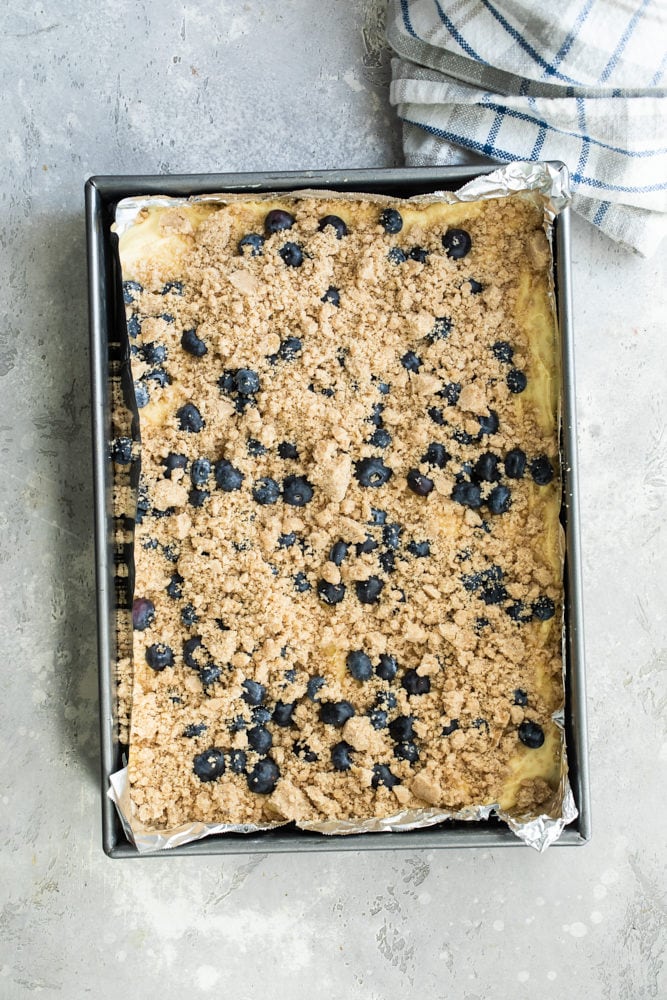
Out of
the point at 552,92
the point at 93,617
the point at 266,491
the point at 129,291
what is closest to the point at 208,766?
the point at 93,617

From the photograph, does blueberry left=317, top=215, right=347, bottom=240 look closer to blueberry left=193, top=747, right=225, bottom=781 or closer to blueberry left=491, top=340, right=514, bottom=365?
blueberry left=491, top=340, right=514, bottom=365

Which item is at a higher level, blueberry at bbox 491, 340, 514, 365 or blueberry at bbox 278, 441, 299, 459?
blueberry at bbox 491, 340, 514, 365

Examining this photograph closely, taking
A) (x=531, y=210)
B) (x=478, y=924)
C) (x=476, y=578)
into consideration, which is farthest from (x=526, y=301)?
(x=478, y=924)

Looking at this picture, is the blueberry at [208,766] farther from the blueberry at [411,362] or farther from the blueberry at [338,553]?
the blueberry at [411,362]

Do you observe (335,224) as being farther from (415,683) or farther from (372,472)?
(415,683)

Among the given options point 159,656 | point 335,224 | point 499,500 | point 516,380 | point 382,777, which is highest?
point 335,224

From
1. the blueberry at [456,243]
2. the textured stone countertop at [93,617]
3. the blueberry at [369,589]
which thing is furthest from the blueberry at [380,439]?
the textured stone countertop at [93,617]

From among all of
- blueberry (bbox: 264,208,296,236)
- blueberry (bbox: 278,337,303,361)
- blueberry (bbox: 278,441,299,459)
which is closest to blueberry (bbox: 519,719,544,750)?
blueberry (bbox: 278,441,299,459)

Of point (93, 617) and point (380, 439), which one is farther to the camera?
point (93, 617)
